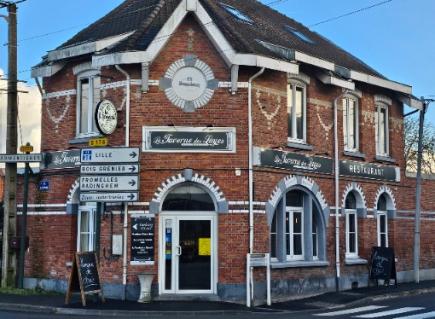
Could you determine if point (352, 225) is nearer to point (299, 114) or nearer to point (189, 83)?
point (299, 114)

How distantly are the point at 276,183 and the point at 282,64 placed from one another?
340 cm

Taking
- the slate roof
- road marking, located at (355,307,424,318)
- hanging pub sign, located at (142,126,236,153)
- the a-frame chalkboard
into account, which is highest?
the slate roof

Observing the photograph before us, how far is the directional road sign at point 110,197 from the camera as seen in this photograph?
55.6 feet

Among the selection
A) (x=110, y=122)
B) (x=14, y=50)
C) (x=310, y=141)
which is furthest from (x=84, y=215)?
(x=310, y=141)

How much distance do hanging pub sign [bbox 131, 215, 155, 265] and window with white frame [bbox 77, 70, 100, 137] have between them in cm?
313

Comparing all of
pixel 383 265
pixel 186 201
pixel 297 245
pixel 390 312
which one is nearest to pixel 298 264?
pixel 297 245

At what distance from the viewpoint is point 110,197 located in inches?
672

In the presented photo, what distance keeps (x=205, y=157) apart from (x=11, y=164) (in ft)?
20.9

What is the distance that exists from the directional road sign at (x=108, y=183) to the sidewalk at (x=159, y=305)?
9.56 feet

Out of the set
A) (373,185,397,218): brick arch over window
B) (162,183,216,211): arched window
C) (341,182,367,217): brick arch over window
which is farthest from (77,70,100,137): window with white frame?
(373,185,397,218): brick arch over window

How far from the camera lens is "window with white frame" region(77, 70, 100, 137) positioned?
1886 centimetres

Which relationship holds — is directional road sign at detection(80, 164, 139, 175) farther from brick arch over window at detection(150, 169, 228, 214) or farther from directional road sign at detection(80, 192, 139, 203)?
Answer: brick arch over window at detection(150, 169, 228, 214)

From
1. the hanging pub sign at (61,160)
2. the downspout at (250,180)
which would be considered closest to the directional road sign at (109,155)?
the hanging pub sign at (61,160)

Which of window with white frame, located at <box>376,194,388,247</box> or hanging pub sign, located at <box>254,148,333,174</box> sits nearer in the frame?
hanging pub sign, located at <box>254,148,333,174</box>
